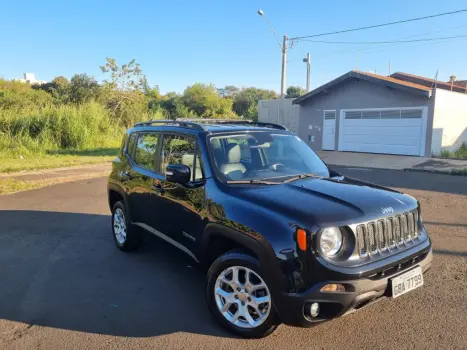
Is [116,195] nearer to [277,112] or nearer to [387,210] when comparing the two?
[387,210]

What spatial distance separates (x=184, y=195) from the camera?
154 inches

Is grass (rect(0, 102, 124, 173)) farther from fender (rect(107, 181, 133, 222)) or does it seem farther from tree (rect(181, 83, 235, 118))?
tree (rect(181, 83, 235, 118))

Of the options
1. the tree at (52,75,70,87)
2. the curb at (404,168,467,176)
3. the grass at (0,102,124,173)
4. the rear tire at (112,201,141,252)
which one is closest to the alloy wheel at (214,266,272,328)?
the rear tire at (112,201,141,252)

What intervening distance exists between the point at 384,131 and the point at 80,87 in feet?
111

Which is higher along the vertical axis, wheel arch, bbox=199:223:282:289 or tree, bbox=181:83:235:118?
tree, bbox=181:83:235:118

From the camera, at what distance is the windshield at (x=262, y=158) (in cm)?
381

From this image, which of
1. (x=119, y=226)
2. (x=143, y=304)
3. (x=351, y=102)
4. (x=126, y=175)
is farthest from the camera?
(x=351, y=102)

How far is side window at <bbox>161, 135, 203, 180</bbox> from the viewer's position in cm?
392

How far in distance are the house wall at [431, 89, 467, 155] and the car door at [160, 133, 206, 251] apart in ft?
51.8

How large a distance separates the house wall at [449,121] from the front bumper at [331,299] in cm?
1628

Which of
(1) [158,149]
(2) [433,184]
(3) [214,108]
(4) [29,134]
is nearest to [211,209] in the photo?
(1) [158,149]

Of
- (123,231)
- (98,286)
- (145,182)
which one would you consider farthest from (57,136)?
(98,286)

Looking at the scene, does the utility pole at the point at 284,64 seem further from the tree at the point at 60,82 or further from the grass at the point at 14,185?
the tree at the point at 60,82

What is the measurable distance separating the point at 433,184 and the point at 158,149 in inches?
362
